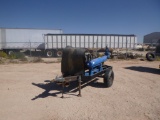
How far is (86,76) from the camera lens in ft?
24.5

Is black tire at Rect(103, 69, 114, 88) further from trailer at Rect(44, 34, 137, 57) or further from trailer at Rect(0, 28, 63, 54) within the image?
trailer at Rect(0, 28, 63, 54)

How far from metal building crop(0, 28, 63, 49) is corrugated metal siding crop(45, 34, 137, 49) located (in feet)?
8.58

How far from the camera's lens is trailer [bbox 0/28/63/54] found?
86.8 ft

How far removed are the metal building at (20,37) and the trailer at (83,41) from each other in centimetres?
253

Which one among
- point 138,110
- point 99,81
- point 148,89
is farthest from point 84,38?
point 138,110

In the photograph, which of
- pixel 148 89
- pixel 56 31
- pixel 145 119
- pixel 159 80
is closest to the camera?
pixel 145 119

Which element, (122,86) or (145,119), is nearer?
(145,119)

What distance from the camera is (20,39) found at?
88.3 ft

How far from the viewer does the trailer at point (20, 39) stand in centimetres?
2645

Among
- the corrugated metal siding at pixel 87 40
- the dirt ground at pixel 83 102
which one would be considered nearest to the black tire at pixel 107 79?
the dirt ground at pixel 83 102

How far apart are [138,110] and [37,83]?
17.6 feet

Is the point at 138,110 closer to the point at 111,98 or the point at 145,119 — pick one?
the point at 145,119

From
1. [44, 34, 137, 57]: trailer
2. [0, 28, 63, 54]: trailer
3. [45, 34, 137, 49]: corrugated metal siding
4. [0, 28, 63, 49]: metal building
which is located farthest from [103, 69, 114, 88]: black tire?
[0, 28, 63, 49]: metal building

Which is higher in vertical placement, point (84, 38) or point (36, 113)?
point (84, 38)
